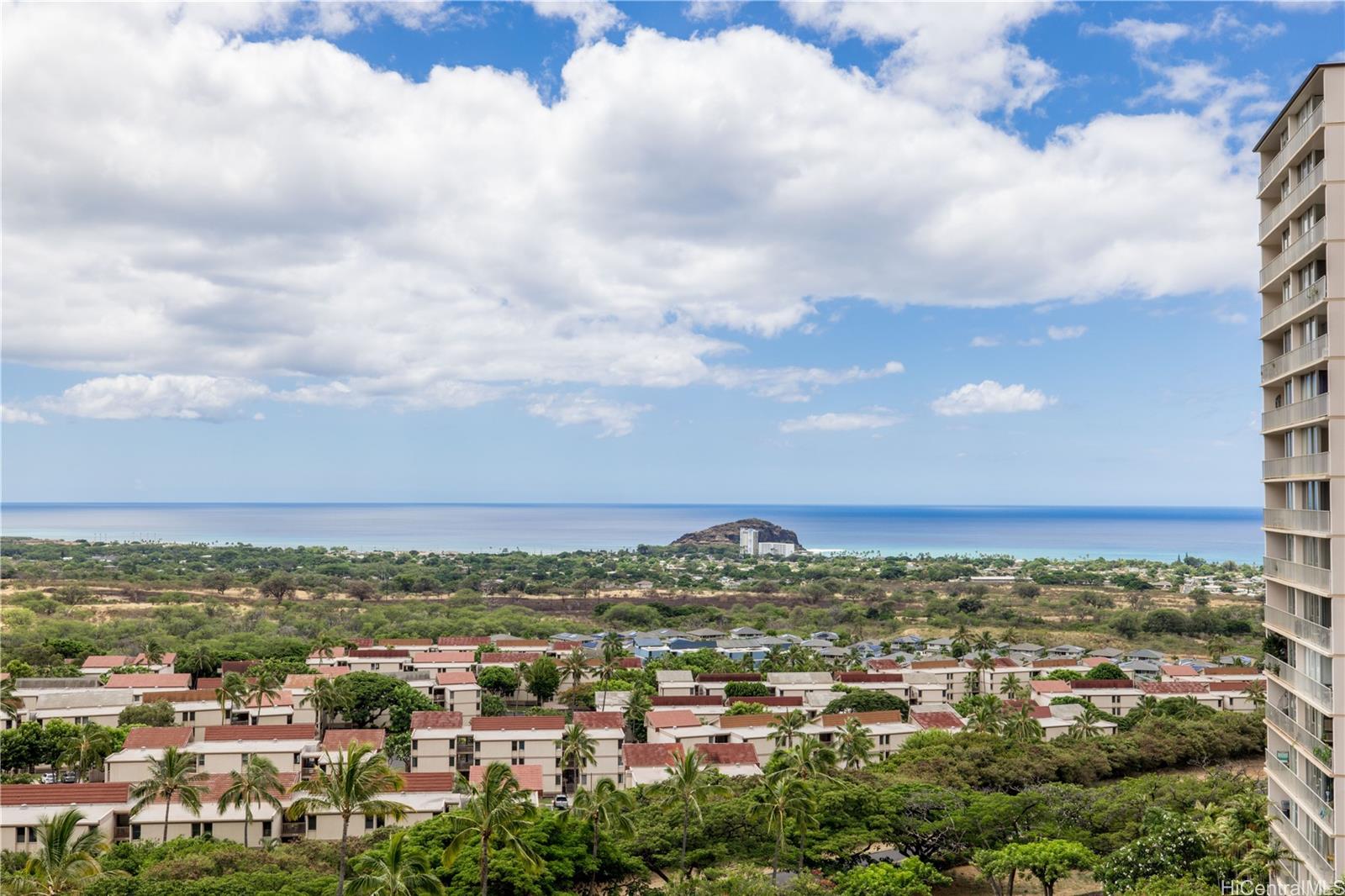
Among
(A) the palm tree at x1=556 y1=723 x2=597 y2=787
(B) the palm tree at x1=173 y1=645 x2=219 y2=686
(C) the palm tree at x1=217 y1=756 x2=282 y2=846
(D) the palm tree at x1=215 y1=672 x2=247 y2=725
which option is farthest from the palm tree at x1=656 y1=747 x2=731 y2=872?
(B) the palm tree at x1=173 y1=645 x2=219 y2=686

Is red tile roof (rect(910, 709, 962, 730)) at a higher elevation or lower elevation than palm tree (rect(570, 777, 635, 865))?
lower

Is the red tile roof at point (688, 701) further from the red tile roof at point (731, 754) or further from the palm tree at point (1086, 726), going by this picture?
the palm tree at point (1086, 726)

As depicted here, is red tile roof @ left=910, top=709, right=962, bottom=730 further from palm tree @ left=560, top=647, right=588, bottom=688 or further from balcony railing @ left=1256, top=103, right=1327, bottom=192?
balcony railing @ left=1256, top=103, right=1327, bottom=192

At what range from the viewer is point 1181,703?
190 feet

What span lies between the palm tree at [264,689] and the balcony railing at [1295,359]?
48013mm

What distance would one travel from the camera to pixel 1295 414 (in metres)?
21.7

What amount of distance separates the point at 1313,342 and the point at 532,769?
33558mm

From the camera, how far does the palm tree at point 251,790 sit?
34.6 meters

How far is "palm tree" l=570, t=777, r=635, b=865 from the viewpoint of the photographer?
30.3m

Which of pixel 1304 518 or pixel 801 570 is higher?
pixel 1304 518

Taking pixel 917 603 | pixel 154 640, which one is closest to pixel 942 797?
pixel 154 640

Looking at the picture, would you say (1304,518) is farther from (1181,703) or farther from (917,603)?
(917,603)

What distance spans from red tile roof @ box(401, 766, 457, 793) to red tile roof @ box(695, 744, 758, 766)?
37.6ft

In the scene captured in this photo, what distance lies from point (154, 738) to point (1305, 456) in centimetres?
4470
